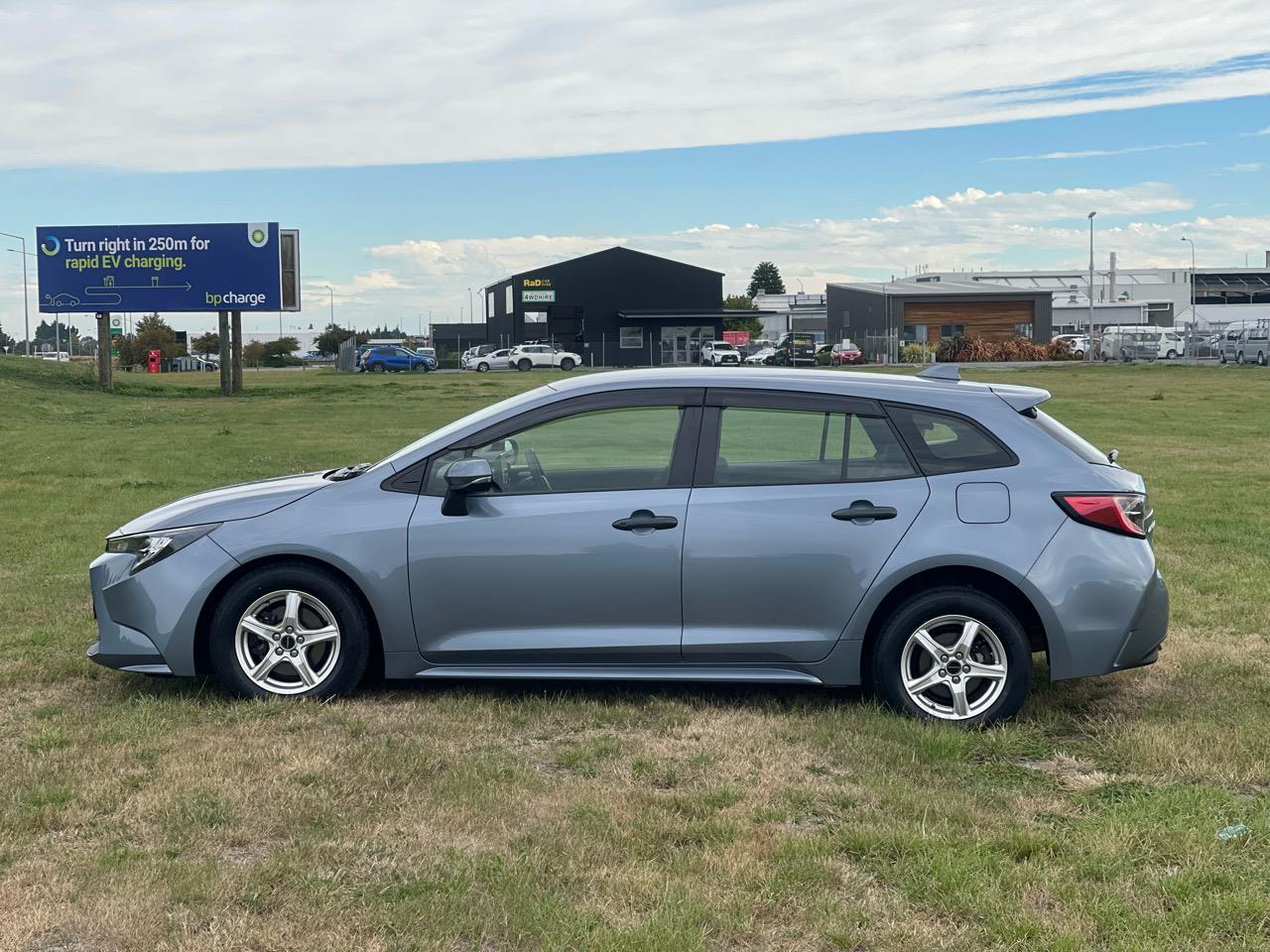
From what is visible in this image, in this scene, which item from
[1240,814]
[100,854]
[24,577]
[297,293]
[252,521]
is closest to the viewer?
[100,854]

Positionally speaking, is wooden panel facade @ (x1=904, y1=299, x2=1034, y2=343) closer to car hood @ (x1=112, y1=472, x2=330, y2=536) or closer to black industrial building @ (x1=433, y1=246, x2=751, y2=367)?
black industrial building @ (x1=433, y1=246, x2=751, y2=367)

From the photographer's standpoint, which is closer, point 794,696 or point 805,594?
point 805,594

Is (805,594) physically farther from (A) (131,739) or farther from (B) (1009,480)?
(A) (131,739)

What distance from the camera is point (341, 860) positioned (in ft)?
13.6

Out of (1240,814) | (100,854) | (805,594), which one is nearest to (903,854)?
(1240,814)

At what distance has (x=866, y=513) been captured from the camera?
18.5ft

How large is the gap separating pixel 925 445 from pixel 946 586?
2.03 ft

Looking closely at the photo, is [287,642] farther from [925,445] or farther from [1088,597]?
[1088,597]

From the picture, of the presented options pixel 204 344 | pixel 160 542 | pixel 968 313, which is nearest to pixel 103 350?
pixel 160 542

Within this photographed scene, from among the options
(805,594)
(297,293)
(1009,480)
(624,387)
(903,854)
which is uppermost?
(297,293)

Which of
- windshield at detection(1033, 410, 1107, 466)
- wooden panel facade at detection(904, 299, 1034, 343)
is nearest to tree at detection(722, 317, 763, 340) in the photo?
wooden panel facade at detection(904, 299, 1034, 343)

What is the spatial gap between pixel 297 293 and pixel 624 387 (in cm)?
3992

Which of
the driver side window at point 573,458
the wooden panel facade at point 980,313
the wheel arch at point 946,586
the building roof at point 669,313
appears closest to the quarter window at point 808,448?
the driver side window at point 573,458

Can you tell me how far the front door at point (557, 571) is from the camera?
5699mm
